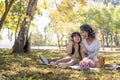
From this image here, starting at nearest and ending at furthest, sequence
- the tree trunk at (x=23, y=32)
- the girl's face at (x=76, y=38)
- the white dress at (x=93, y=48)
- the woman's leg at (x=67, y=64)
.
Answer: the woman's leg at (x=67, y=64) < the girl's face at (x=76, y=38) < the white dress at (x=93, y=48) < the tree trunk at (x=23, y=32)

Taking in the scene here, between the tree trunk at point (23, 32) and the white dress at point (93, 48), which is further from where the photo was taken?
the tree trunk at point (23, 32)

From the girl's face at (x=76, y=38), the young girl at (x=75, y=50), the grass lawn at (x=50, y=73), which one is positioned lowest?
the grass lawn at (x=50, y=73)

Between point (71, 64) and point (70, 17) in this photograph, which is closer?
point (71, 64)

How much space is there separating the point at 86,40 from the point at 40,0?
41.6 ft

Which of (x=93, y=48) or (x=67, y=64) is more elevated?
(x=93, y=48)

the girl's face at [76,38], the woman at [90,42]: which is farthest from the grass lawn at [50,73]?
the girl's face at [76,38]

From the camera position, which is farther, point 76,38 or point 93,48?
point 93,48

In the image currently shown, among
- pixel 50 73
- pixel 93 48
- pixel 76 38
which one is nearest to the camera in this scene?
pixel 50 73

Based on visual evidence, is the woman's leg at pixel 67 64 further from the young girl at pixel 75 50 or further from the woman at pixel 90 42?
the woman at pixel 90 42

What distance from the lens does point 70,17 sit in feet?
73.2

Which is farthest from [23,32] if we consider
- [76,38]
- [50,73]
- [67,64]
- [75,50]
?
[50,73]

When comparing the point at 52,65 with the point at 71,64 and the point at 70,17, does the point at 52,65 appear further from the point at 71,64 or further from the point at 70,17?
the point at 70,17

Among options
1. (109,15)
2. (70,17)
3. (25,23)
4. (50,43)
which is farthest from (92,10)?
(50,43)

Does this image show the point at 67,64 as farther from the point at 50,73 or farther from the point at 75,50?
the point at 50,73
